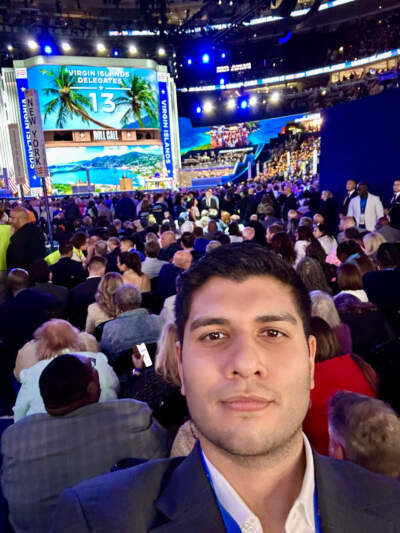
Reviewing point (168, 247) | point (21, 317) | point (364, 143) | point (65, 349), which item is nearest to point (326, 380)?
point (65, 349)

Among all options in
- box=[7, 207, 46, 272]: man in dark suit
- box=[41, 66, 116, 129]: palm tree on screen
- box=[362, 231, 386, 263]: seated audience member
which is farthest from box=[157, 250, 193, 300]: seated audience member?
box=[41, 66, 116, 129]: palm tree on screen

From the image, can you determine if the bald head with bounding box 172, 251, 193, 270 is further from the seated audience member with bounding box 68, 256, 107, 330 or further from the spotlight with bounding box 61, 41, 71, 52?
the spotlight with bounding box 61, 41, 71, 52

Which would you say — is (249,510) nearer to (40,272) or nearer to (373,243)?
(40,272)

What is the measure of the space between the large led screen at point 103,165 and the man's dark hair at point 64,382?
64.7 ft

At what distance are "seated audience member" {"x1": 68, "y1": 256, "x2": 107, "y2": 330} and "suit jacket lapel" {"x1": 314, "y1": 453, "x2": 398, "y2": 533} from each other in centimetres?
363

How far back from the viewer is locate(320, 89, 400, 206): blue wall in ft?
27.0

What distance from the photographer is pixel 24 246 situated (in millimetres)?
4746

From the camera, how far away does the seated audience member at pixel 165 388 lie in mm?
2082

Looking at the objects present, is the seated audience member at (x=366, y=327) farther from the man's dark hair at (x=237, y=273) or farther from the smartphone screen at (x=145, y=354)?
the man's dark hair at (x=237, y=273)

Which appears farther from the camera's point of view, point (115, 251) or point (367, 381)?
point (115, 251)

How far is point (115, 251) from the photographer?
5.74m

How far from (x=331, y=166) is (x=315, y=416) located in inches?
376

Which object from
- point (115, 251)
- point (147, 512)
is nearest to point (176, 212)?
point (115, 251)

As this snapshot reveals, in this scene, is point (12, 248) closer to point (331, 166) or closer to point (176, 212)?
point (176, 212)
